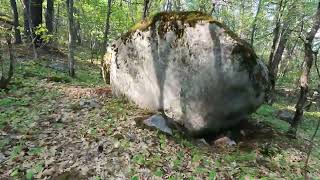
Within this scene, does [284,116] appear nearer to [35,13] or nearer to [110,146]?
[110,146]

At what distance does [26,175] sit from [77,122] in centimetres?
219

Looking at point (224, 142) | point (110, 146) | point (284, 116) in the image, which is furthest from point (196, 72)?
point (284, 116)

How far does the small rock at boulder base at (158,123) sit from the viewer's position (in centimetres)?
739

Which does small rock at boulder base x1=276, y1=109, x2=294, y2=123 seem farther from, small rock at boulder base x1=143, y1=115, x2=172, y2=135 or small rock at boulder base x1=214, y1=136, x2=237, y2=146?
small rock at boulder base x1=143, y1=115, x2=172, y2=135

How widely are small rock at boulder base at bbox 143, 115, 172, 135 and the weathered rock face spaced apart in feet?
1.34

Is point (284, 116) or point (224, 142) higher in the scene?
point (224, 142)

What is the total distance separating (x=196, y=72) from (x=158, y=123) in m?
1.46

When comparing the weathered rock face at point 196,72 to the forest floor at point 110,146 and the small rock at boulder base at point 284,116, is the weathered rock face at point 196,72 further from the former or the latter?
the small rock at boulder base at point 284,116

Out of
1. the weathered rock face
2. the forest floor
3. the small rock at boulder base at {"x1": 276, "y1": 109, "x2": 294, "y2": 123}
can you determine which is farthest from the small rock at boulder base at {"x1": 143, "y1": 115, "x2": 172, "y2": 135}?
the small rock at boulder base at {"x1": 276, "y1": 109, "x2": 294, "y2": 123}

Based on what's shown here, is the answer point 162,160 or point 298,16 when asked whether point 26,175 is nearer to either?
point 162,160

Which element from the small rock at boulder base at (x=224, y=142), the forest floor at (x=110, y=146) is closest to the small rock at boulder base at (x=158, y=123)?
the forest floor at (x=110, y=146)

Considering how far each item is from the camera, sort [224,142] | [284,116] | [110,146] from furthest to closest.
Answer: [284,116], [224,142], [110,146]

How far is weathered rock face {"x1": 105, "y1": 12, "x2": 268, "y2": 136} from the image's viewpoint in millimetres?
7387

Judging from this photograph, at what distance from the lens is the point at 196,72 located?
7.55 m
